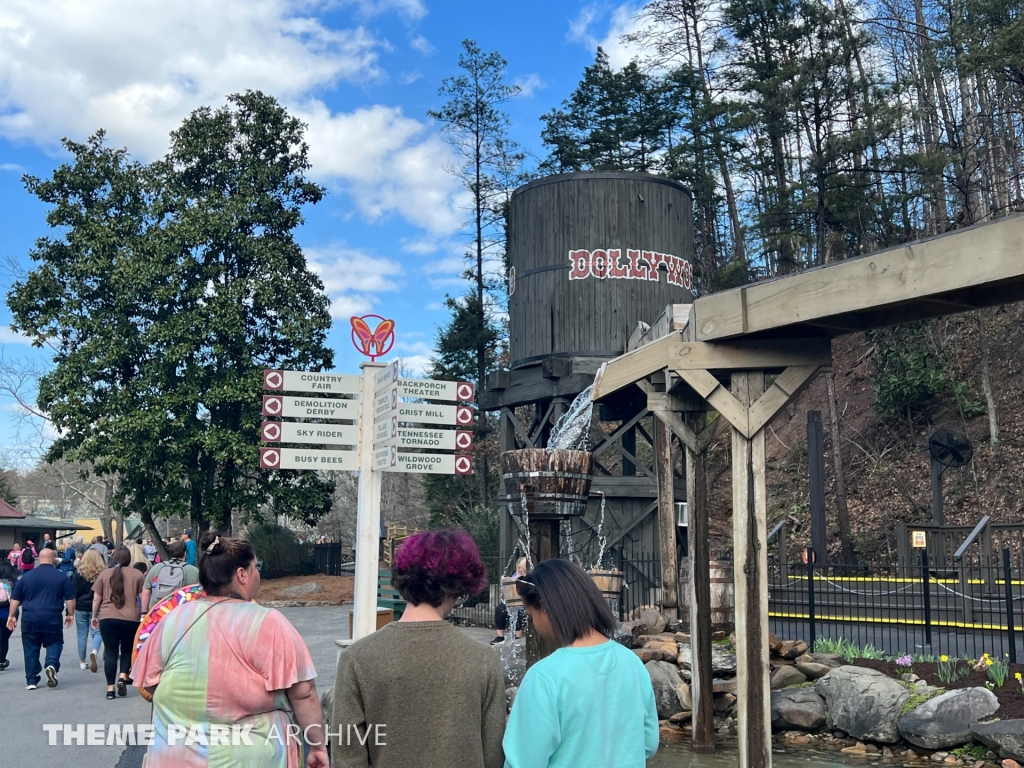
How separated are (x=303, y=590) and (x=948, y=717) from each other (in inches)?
809

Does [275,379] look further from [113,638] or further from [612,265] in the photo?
[612,265]

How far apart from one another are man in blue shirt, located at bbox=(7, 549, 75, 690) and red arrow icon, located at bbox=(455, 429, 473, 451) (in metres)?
6.30

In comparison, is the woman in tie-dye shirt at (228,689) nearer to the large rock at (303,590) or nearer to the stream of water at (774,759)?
the stream of water at (774,759)

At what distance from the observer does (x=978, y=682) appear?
9.34m

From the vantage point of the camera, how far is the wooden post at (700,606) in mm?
8609

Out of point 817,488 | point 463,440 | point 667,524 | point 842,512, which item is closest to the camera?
point 463,440

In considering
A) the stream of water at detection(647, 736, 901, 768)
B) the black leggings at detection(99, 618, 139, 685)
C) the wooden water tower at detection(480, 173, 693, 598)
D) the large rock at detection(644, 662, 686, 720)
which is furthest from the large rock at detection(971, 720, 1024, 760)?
the wooden water tower at detection(480, 173, 693, 598)

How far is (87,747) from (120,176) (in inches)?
873

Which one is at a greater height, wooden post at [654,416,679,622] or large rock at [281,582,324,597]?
wooden post at [654,416,679,622]

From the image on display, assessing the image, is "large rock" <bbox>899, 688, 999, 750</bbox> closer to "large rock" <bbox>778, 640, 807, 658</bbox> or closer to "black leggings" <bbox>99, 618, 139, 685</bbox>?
"large rock" <bbox>778, 640, 807, 658</bbox>

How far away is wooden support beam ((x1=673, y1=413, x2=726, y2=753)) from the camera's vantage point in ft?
28.2

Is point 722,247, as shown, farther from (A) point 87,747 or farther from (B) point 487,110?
(A) point 87,747

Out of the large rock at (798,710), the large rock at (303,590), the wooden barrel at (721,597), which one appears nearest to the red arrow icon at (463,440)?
the large rock at (798,710)

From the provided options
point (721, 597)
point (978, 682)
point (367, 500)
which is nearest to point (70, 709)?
point (367, 500)
